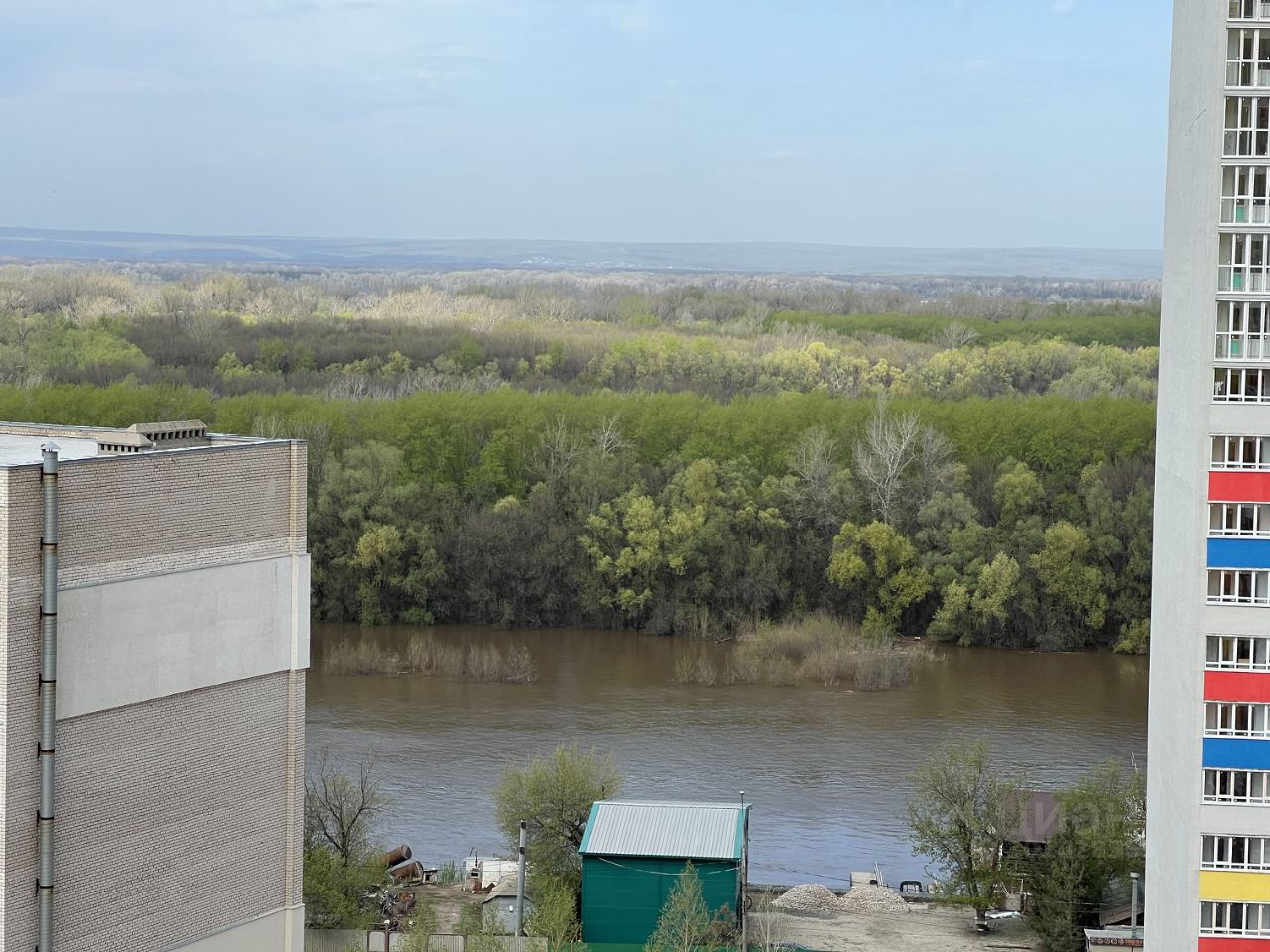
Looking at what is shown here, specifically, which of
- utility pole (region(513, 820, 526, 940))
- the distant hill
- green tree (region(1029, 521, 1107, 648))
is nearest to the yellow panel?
utility pole (region(513, 820, 526, 940))

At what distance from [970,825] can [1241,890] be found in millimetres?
6853

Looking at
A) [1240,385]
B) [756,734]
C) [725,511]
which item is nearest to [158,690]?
[1240,385]

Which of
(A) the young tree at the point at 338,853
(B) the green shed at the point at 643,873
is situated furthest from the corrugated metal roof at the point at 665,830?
(A) the young tree at the point at 338,853

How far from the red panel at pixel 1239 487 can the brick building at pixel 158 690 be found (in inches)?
283

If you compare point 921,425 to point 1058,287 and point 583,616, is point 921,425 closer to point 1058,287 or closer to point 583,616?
point 583,616

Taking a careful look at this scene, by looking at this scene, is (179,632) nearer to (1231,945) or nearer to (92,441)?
(92,441)

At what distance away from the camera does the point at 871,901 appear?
18875 millimetres

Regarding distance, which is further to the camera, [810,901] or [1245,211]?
[810,901]

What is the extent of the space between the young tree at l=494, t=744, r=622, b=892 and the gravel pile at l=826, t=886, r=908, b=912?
2974mm

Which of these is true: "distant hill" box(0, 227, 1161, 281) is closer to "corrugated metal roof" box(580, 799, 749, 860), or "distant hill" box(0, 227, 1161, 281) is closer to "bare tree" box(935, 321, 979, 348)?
"bare tree" box(935, 321, 979, 348)

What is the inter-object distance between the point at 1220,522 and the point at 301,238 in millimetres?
133448

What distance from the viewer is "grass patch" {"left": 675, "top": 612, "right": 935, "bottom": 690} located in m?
33.3

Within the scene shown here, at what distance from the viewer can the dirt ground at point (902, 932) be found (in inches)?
684

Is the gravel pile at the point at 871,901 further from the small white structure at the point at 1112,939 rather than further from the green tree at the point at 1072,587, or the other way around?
the green tree at the point at 1072,587
